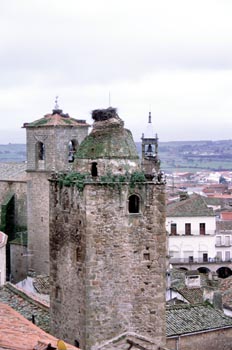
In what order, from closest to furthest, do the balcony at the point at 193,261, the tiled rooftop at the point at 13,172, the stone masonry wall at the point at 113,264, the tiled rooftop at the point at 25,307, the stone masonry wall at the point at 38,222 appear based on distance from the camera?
1. the stone masonry wall at the point at 113,264
2. the tiled rooftop at the point at 25,307
3. the stone masonry wall at the point at 38,222
4. the tiled rooftop at the point at 13,172
5. the balcony at the point at 193,261

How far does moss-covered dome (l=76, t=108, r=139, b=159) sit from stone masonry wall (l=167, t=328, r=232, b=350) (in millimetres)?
7494

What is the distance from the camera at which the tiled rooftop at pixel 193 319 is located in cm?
2406

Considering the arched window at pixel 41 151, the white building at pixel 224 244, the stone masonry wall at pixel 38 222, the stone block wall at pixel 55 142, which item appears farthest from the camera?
the white building at pixel 224 244

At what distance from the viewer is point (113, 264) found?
17750 mm

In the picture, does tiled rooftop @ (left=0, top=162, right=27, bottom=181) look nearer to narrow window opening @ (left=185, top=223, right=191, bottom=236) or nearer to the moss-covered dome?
narrow window opening @ (left=185, top=223, right=191, bottom=236)

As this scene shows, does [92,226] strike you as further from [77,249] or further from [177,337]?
[177,337]

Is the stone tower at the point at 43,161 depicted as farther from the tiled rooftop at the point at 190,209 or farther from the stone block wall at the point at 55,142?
the tiled rooftop at the point at 190,209

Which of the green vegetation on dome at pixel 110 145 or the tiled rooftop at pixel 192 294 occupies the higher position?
the green vegetation on dome at pixel 110 145

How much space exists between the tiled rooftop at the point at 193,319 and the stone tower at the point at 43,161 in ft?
51.2

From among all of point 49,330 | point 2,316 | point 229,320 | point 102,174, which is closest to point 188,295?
point 229,320

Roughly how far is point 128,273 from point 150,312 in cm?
108

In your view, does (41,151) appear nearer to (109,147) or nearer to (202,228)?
(202,228)

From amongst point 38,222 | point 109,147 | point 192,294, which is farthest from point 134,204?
point 38,222

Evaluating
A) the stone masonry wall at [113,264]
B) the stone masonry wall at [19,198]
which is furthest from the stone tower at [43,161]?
the stone masonry wall at [113,264]
